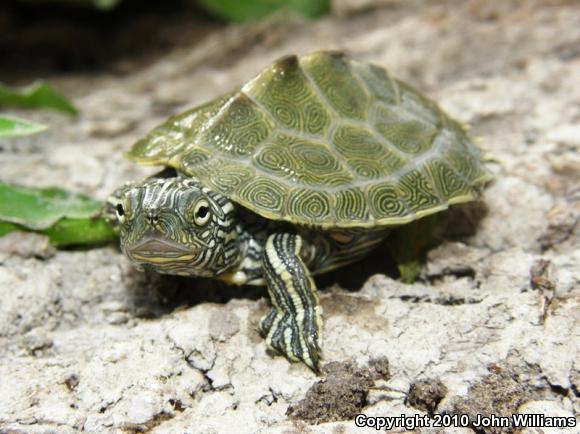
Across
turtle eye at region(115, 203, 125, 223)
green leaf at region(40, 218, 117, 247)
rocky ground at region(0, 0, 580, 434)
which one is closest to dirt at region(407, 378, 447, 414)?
rocky ground at region(0, 0, 580, 434)

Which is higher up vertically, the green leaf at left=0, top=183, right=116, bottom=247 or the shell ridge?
the shell ridge

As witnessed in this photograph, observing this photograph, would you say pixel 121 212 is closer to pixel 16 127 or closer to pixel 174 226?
pixel 174 226

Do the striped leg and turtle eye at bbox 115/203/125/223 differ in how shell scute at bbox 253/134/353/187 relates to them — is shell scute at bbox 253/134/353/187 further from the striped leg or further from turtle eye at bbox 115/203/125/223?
turtle eye at bbox 115/203/125/223

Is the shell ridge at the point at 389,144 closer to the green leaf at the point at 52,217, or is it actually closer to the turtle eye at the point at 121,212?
the turtle eye at the point at 121,212

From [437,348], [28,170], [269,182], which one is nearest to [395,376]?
[437,348]

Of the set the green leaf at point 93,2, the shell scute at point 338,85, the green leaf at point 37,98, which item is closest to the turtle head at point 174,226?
the shell scute at point 338,85

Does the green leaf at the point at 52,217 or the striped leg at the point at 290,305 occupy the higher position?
the green leaf at the point at 52,217
